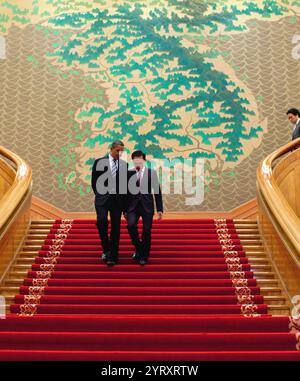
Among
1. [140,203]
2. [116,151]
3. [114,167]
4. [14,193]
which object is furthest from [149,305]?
A: [14,193]

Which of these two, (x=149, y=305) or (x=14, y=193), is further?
(x=14, y=193)

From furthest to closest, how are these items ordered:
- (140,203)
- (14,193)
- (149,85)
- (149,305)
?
(149,85) → (14,193) → (140,203) → (149,305)

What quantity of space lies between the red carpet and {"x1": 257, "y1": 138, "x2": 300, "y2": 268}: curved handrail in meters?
0.65

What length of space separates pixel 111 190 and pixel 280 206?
176 centimetres

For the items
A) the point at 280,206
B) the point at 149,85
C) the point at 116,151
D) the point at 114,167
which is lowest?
the point at 149,85

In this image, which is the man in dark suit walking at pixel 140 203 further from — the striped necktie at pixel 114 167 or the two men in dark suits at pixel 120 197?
the striped necktie at pixel 114 167

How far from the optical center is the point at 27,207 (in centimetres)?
685

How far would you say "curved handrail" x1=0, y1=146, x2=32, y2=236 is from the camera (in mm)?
5356

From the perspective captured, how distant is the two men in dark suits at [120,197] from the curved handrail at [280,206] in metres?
1.22

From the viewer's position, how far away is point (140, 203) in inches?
227

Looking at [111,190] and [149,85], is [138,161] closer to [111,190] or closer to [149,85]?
[111,190]

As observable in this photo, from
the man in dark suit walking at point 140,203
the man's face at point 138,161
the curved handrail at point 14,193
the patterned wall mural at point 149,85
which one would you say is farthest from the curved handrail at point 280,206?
the patterned wall mural at point 149,85

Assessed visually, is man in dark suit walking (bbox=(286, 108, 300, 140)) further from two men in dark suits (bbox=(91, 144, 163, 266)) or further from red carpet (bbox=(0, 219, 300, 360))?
two men in dark suits (bbox=(91, 144, 163, 266))
